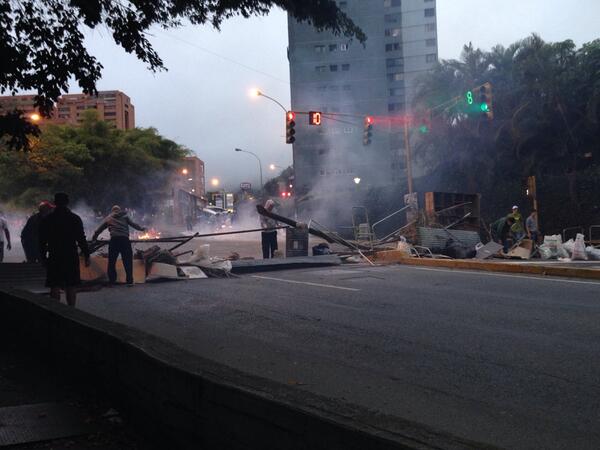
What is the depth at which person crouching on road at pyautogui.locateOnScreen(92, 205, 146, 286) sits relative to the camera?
9.66m

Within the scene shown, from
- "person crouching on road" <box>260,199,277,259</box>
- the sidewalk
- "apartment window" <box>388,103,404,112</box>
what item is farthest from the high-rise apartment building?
the sidewalk

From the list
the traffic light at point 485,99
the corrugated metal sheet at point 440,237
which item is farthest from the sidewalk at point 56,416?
the traffic light at point 485,99

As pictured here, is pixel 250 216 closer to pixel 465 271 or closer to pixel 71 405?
pixel 465 271

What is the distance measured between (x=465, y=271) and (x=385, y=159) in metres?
49.4

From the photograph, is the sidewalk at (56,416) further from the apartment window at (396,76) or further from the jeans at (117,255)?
the apartment window at (396,76)

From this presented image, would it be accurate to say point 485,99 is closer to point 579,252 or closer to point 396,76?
point 579,252

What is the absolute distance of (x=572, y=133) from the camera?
92.0 feet

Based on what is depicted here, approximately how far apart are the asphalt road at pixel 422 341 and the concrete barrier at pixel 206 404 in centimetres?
120

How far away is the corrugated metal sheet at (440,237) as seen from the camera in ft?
50.5

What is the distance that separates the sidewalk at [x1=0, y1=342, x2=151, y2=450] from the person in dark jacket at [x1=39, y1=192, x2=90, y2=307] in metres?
2.00

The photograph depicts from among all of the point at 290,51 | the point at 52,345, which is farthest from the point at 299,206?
the point at 52,345

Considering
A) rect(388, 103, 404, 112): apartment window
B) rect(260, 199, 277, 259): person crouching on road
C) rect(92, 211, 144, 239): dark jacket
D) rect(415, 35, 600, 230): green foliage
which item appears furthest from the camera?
rect(388, 103, 404, 112): apartment window

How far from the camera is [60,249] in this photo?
265 inches

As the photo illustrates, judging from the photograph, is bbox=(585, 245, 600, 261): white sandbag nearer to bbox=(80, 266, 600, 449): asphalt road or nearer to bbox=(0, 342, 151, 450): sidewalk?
bbox=(80, 266, 600, 449): asphalt road
